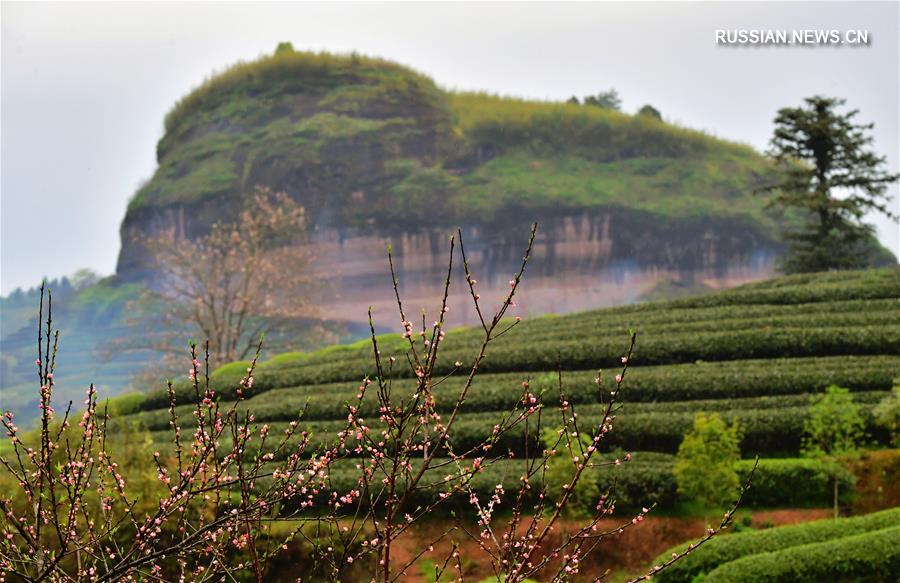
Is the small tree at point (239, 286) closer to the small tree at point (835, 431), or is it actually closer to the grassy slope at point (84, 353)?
the grassy slope at point (84, 353)

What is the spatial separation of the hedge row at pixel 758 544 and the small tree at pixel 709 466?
257cm

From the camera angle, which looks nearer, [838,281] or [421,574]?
[421,574]

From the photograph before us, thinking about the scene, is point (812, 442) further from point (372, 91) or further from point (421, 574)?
point (372, 91)

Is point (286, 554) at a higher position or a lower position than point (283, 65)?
lower

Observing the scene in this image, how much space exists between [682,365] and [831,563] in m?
12.1

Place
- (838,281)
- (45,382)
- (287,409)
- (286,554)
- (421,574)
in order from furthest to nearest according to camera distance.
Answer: (838,281) → (287,409) → (421,574) → (286,554) → (45,382)

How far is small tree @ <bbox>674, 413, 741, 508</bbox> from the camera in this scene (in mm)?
19625

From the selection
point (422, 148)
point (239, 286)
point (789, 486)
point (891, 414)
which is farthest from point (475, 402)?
point (422, 148)

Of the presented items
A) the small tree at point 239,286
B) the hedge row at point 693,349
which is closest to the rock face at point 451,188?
the small tree at point 239,286

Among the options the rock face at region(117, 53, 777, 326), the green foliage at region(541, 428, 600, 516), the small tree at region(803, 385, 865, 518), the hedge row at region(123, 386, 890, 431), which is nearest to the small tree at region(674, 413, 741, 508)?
the green foliage at region(541, 428, 600, 516)

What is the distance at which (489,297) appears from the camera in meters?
65.1

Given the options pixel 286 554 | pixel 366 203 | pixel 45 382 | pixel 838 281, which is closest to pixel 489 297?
pixel 366 203

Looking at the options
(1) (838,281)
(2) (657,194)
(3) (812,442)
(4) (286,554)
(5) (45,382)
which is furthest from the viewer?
(2) (657,194)

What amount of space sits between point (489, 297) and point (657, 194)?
1447 centimetres
